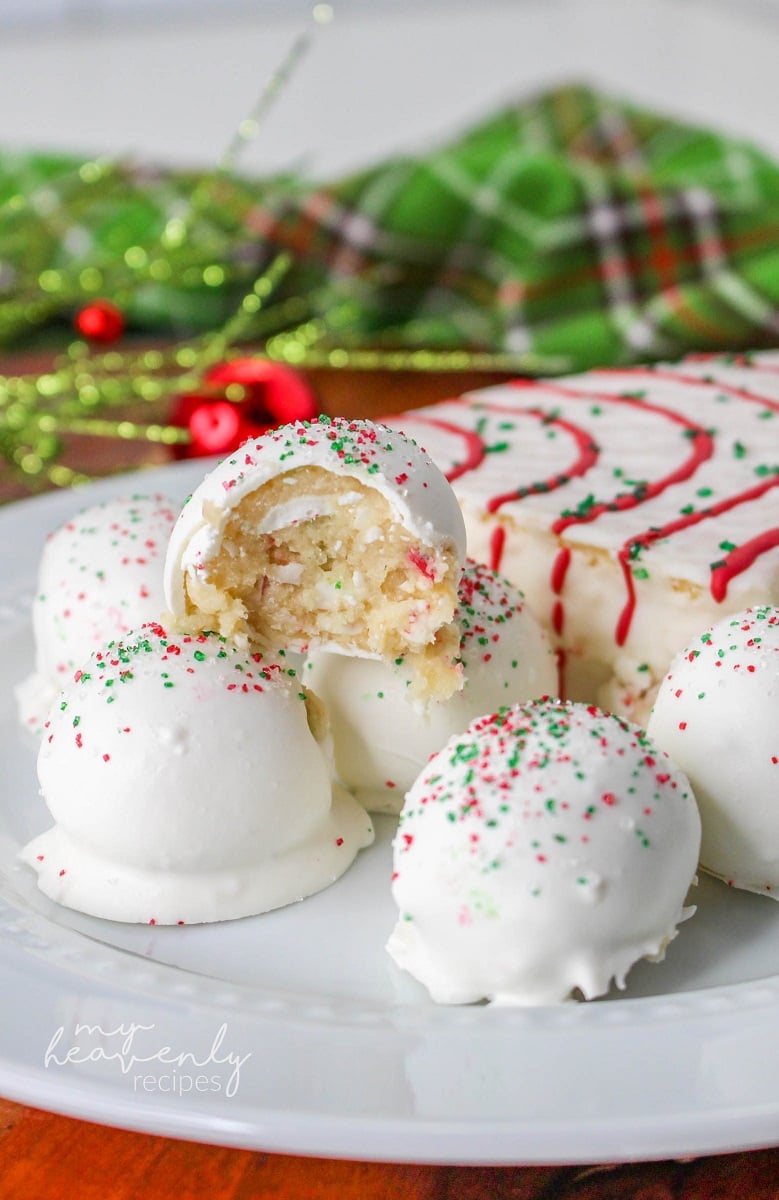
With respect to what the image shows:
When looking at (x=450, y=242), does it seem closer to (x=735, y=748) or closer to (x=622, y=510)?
(x=622, y=510)

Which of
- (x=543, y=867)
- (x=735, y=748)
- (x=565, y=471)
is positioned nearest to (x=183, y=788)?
(x=543, y=867)

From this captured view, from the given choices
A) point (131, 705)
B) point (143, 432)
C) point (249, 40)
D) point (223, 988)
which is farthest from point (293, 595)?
point (249, 40)

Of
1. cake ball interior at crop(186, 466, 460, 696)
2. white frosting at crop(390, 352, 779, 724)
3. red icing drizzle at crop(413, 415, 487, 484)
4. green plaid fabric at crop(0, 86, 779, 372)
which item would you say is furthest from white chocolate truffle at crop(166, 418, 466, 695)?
green plaid fabric at crop(0, 86, 779, 372)

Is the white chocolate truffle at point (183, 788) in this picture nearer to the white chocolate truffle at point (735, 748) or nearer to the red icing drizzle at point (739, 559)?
the white chocolate truffle at point (735, 748)

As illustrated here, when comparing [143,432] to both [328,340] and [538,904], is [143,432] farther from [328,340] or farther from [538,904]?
[538,904]

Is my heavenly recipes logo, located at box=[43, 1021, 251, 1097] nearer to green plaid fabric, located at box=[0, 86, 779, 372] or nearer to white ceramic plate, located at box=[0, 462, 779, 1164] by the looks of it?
white ceramic plate, located at box=[0, 462, 779, 1164]

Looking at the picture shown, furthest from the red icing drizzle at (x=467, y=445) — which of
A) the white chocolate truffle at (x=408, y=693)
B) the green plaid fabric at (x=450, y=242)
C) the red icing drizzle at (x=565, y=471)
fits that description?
the green plaid fabric at (x=450, y=242)
